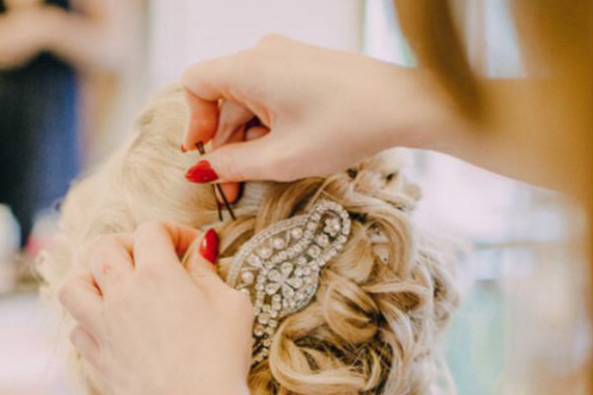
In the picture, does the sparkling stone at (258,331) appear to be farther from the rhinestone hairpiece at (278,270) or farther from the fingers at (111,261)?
the fingers at (111,261)

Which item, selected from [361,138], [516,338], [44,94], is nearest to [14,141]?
[44,94]

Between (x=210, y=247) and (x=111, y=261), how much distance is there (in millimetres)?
104

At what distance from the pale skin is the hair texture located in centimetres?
6

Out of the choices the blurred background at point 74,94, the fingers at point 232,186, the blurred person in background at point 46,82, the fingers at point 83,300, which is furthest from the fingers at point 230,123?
the blurred person in background at point 46,82

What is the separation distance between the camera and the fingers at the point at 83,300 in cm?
85

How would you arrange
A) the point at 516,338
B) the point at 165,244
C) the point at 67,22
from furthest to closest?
the point at 67,22 → the point at 165,244 → the point at 516,338

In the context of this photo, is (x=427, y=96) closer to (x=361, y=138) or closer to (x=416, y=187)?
(x=361, y=138)

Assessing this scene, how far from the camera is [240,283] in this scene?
0.87 metres

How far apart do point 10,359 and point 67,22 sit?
0.79 m

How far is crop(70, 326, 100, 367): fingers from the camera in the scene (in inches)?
33.7

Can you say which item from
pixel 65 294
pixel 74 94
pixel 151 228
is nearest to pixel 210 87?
pixel 151 228

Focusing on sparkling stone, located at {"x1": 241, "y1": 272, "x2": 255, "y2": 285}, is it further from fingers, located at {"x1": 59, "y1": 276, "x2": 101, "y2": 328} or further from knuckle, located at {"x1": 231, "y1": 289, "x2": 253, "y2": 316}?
fingers, located at {"x1": 59, "y1": 276, "x2": 101, "y2": 328}

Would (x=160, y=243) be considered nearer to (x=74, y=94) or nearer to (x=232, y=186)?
(x=232, y=186)

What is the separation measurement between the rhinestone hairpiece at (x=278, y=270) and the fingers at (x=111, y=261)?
110 millimetres
